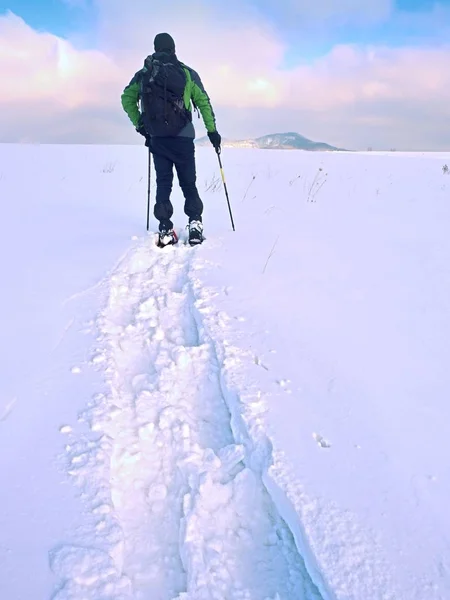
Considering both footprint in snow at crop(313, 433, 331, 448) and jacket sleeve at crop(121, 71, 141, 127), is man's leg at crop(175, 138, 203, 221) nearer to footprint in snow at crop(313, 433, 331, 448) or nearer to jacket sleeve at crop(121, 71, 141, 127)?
jacket sleeve at crop(121, 71, 141, 127)

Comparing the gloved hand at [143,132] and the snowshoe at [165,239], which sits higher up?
the gloved hand at [143,132]

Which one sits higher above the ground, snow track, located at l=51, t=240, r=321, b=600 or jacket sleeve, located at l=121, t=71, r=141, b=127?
jacket sleeve, located at l=121, t=71, r=141, b=127

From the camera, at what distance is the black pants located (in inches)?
175

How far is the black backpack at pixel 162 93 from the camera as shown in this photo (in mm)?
4074

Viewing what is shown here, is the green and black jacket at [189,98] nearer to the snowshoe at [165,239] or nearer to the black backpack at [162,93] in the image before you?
the black backpack at [162,93]

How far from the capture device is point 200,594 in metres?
1.40

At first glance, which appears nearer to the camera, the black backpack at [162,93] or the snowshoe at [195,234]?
the black backpack at [162,93]

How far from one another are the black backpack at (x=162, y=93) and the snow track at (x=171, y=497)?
8.33ft

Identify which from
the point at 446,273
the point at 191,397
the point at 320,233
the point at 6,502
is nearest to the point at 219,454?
the point at 191,397

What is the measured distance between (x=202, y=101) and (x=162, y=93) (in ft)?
1.55

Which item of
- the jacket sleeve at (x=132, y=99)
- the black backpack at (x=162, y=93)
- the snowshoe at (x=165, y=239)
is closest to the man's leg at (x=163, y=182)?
the snowshoe at (x=165, y=239)

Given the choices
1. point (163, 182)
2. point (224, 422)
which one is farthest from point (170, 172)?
point (224, 422)

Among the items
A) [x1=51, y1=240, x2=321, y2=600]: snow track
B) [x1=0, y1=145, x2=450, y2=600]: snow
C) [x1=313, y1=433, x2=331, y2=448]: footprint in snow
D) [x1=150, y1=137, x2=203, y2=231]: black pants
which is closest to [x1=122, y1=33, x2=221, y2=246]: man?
[x1=150, y1=137, x2=203, y2=231]: black pants

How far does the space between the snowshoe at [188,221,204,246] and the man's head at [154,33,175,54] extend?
5.51 feet
